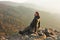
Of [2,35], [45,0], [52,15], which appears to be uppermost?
[45,0]

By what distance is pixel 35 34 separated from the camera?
11523mm

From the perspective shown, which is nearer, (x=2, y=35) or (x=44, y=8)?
(x=2, y=35)

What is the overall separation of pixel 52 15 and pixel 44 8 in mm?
612

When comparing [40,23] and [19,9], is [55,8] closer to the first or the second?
[40,23]

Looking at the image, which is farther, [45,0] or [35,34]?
[45,0]

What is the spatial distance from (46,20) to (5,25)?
221 cm

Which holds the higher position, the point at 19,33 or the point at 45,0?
the point at 45,0

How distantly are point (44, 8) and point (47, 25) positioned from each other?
105cm

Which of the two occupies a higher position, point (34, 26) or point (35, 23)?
point (35, 23)

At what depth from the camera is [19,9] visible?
12.2m

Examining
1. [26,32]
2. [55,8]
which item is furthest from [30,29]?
[55,8]

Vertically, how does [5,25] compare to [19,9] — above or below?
below

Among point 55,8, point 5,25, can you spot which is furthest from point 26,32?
point 55,8

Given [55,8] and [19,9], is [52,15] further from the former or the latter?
[19,9]
